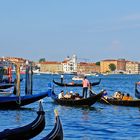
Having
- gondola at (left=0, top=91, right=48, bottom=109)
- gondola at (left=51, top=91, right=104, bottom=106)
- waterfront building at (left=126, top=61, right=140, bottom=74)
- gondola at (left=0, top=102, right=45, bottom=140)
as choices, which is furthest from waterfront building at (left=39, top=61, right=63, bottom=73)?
gondola at (left=0, top=102, right=45, bottom=140)

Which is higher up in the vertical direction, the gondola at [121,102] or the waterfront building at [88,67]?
the waterfront building at [88,67]

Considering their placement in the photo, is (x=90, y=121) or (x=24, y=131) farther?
(x=90, y=121)

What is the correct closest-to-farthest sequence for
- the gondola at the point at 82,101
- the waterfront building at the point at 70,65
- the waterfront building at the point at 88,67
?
1. the gondola at the point at 82,101
2. the waterfront building at the point at 70,65
3. the waterfront building at the point at 88,67

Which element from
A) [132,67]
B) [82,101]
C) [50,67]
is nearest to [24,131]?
[82,101]

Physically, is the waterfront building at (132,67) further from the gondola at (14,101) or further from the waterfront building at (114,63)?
the gondola at (14,101)

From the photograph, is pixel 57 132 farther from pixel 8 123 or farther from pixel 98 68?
pixel 98 68

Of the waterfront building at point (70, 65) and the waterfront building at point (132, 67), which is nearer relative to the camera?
the waterfront building at point (70, 65)

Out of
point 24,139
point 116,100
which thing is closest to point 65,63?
point 116,100

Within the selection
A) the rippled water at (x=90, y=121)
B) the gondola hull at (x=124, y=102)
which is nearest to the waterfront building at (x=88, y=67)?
the gondola hull at (x=124, y=102)

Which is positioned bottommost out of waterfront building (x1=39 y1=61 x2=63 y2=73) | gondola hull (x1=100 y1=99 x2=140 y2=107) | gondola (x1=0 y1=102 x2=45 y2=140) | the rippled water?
the rippled water

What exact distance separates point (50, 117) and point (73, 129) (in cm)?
341

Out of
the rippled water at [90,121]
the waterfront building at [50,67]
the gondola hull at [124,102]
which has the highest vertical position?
the waterfront building at [50,67]

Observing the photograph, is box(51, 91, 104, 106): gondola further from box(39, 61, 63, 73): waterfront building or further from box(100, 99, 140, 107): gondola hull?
box(39, 61, 63, 73): waterfront building

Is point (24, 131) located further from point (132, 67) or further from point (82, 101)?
point (132, 67)
